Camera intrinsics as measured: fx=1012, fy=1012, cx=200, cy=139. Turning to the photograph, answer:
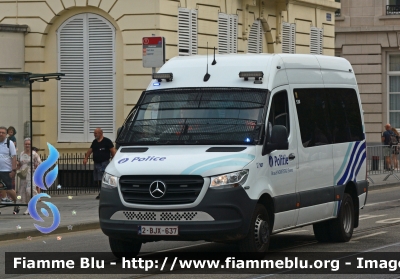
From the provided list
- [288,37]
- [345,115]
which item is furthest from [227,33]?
[345,115]

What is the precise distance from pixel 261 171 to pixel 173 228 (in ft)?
4.60

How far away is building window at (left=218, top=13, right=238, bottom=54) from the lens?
30484mm

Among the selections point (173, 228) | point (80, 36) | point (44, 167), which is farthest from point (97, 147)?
point (173, 228)

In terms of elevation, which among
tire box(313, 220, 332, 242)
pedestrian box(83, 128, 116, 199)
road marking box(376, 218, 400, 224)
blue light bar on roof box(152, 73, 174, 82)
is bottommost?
road marking box(376, 218, 400, 224)

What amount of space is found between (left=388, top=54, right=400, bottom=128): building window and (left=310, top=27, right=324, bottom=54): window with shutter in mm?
9960

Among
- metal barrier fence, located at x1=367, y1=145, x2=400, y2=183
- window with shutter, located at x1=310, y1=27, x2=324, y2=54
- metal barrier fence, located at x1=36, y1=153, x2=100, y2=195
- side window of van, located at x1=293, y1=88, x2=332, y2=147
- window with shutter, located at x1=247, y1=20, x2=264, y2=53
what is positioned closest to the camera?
side window of van, located at x1=293, y1=88, x2=332, y2=147

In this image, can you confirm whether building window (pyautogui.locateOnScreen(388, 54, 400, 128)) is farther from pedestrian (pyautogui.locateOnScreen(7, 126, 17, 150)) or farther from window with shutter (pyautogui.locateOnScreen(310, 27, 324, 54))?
pedestrian (pyautogui.locateOnScreen(7, 126, 17, 150))

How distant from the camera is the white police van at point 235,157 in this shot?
12164 mm

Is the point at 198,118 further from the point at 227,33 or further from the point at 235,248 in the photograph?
the point at 227,33

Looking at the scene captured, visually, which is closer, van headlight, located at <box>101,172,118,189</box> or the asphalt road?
the asphalt road

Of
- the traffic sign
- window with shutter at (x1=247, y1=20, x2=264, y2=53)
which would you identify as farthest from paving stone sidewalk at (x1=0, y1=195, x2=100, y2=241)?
window with shutter at (x1=247, y1=20, x2=264, y2=53)

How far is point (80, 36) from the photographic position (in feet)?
92.1

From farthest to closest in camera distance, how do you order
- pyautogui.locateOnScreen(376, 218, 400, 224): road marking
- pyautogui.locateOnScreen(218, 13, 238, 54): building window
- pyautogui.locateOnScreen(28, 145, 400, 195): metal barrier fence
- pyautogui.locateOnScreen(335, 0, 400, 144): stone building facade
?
pyautogui.locateOnScreen(335, 0, 400, 144): stone building facade
pyautogui.locateOnScreen(218, 13, 238, 54): building window
pyautogui.locateOnScreen(28, 145, 400, 195): metal barrier fence
pyautogui.locateOnScreen(376, 218, 400, 224): road marking

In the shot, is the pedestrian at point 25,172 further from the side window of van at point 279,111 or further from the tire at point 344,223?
the side window of van at point 279,111
